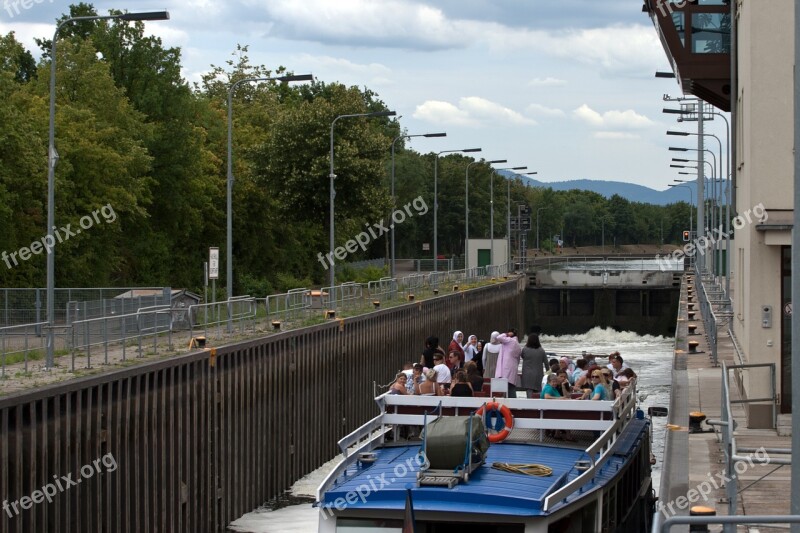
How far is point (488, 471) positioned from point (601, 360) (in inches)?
825

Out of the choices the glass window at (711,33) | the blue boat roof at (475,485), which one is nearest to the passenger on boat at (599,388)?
the blue boat roof at (475,485)

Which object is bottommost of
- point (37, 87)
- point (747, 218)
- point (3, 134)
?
point (747, 218)

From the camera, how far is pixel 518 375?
841 inches

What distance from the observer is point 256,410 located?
26.5m

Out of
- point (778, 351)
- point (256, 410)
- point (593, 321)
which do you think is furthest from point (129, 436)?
point (593, 321)

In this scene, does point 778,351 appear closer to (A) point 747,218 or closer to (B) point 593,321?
(A) point 747,218

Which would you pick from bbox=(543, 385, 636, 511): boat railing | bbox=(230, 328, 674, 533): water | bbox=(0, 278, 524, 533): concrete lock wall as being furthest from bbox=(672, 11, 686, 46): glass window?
bbox=(0, 278, 524, 533): concrete lock wall

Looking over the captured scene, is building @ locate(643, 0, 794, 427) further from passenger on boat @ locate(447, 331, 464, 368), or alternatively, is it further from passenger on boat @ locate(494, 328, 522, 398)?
passenger on boat @ locate(447, 331, 464, 368)

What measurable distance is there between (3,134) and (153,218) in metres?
21.0

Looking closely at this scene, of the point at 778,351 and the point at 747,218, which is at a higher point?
the point at 747,218

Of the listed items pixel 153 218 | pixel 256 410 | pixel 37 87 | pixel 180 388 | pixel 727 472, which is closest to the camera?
pixel 727 472

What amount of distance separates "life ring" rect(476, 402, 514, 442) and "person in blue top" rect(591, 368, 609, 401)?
78.9 inches

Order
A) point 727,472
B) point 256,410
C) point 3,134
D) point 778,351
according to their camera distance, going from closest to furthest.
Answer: point 727,472, point 778,351, point 256,410, point 3,134

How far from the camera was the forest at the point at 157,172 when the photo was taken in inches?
1789
